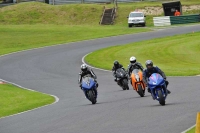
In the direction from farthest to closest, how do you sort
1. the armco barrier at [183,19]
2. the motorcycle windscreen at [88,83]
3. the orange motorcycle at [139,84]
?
the armco barrier at [183,19], the orange motorcycle at [139,84], the motorcycle windscreen at [88,83]

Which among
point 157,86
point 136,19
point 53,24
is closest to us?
point 157,86

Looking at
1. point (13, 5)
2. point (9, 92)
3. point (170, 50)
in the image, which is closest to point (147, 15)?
point (13, 5)

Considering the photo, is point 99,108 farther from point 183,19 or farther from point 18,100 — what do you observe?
point 183,19

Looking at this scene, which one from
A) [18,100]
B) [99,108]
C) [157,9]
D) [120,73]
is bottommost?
[157,9]

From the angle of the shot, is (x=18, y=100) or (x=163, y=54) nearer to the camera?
(x=18, y=100)

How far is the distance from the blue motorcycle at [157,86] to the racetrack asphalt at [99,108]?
0.37 meters

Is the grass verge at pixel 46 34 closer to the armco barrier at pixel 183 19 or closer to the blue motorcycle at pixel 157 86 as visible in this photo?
the armco barrier at pixel 183 19

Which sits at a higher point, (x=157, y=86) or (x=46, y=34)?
(x=157, y=86)

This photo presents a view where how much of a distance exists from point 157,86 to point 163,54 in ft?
77.3

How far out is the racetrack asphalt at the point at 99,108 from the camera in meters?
14.3

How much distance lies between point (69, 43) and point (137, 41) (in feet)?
19.2

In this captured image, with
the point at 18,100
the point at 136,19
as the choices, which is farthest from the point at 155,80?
the point at 136,19

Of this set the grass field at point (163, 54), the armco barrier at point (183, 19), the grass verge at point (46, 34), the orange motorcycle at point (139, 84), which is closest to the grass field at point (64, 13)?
the grass verge at point (46, 34)

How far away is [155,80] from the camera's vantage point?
17.7 metres
